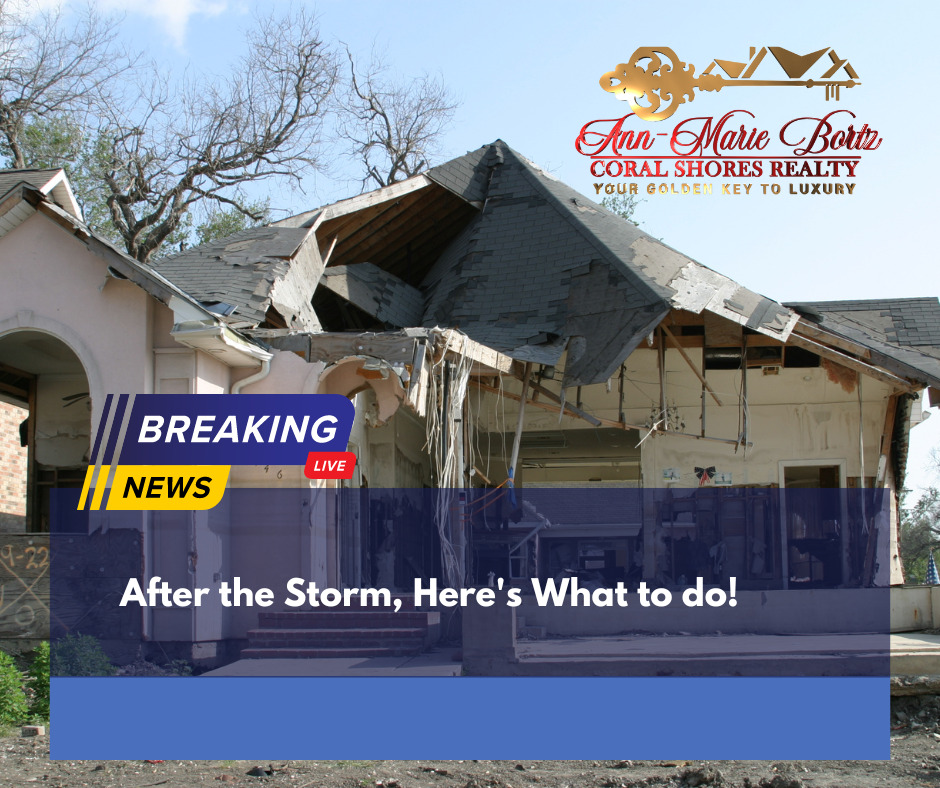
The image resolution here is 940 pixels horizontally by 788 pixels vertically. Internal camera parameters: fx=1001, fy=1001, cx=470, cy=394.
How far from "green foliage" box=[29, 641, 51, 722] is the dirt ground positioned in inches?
45.6

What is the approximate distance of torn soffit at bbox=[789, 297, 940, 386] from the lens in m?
15.2

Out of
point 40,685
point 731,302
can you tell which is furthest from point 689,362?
point 40,685

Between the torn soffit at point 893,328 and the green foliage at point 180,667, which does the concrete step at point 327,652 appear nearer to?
the green foliage at point 180,667

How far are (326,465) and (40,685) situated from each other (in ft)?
13.8

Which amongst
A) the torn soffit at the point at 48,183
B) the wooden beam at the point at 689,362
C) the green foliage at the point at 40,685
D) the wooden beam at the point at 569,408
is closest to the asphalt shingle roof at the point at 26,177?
the torn soffit at the point at 48,183

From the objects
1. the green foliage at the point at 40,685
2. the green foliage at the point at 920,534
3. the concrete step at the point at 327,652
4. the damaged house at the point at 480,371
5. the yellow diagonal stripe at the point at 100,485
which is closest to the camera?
the green foliage at the point at 40,685

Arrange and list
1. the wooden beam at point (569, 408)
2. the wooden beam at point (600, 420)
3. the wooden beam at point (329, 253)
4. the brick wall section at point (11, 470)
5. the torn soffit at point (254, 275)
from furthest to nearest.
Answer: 1. the brick wall section at point (11, 470)
2. the wooden beam at point (329, 253)
3. the wooden beam at point (600, 420)
4. the wooden beam at point (569, 408)
5. the torn soffit at point (254, 275)

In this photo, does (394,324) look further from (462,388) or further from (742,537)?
(742,537)

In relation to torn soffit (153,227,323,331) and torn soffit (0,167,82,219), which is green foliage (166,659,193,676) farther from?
torn soffit (0,167,82,219)

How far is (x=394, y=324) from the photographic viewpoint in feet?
52.9

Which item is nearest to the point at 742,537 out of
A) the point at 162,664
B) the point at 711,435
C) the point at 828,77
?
the point at 711,435

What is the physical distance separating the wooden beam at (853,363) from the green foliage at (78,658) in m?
10.7

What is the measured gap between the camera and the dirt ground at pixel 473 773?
308 inches

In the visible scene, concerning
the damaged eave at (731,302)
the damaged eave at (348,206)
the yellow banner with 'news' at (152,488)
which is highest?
the damaged eave at (348,206)
